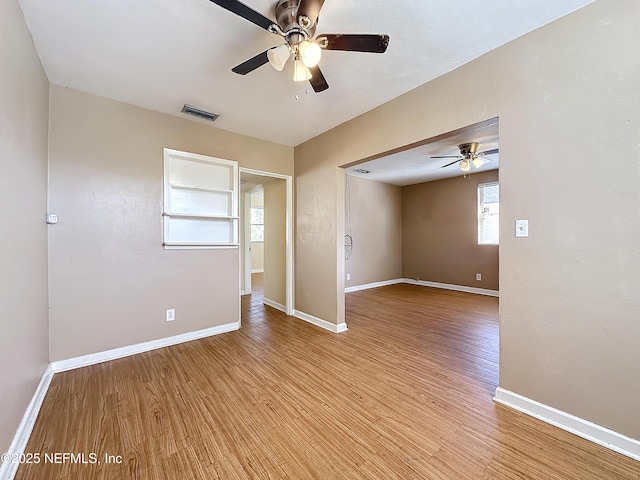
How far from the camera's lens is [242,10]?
4.36ft

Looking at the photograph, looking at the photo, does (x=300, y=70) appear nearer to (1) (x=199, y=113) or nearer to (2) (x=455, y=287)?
(1) (x=199, y=113)

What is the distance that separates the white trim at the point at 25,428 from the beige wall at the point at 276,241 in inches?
110

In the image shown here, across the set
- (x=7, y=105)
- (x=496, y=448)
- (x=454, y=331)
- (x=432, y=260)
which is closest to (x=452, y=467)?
(x=496, y=448)

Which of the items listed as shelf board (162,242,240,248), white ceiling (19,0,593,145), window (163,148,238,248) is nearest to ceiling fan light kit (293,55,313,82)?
white ceiling (19,0,593,145)

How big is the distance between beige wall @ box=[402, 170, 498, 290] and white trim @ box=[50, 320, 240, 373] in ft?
16.9

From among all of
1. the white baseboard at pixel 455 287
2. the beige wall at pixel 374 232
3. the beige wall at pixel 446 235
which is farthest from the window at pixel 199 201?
the white baseboard at pixel 455 287

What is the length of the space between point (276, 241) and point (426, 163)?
10.5ft

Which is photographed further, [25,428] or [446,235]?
[446,235]

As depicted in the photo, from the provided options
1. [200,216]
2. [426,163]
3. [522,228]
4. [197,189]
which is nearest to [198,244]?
[200,216]

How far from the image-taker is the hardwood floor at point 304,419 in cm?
136

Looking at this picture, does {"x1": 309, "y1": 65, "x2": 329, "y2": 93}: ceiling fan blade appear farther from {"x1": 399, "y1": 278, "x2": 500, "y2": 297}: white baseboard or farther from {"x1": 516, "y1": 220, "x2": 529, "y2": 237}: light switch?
{"x1": 399, "y1": 278, "x2": 500, "y2": 297}: white baseboard

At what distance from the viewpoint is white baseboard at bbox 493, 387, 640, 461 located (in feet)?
4.68

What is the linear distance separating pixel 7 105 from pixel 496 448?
10.9 ft

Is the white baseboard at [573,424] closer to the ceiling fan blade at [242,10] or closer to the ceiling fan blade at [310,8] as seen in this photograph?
the ceiling fan blade at [310,8]
